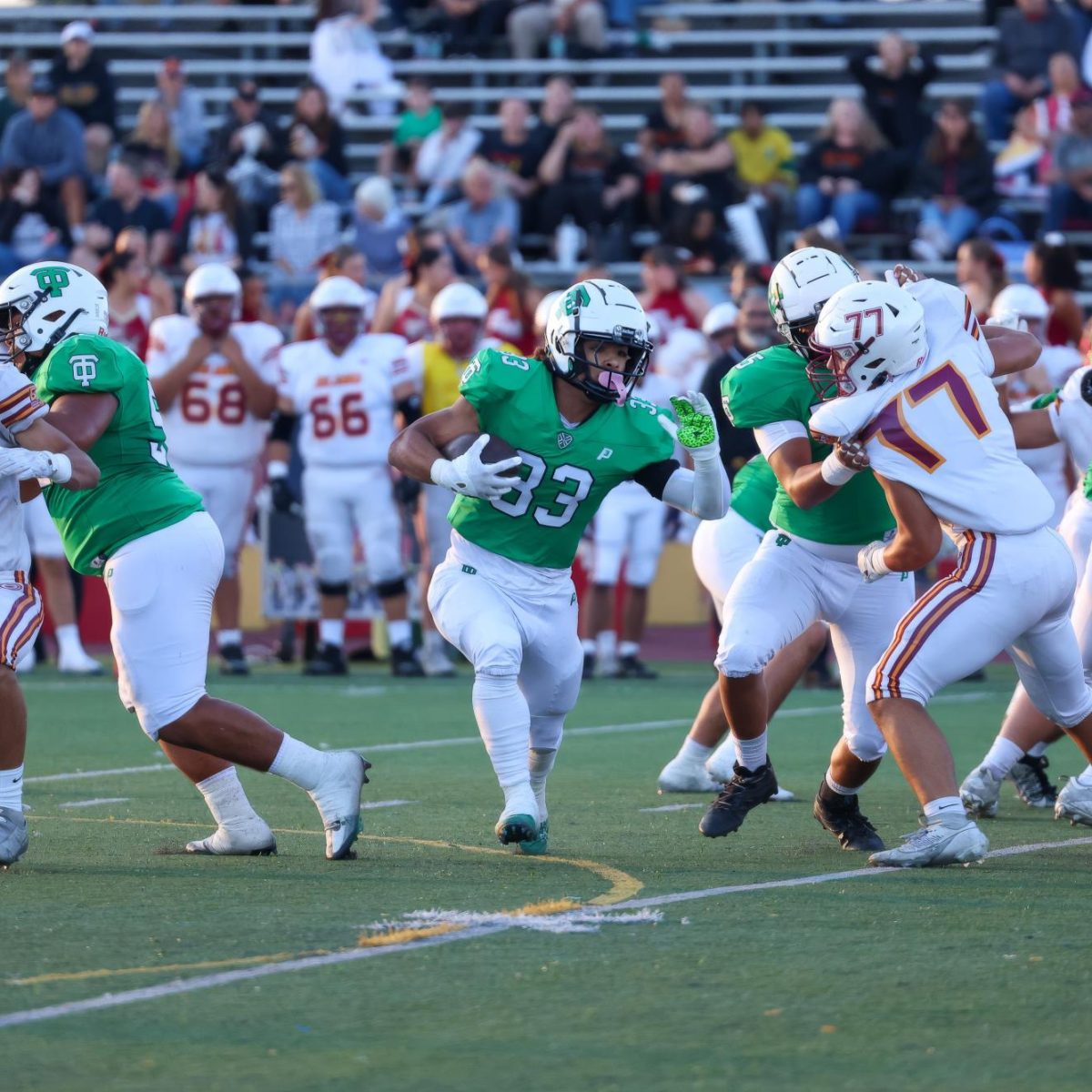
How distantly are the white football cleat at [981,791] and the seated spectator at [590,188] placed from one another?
1026 centimetres

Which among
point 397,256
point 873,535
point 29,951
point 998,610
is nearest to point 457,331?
point 397,256

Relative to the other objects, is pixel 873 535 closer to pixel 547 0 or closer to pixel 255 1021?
pixel 255 1021

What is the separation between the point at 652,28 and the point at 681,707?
1088 cm

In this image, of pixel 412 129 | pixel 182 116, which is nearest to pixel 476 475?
pixel 412 129

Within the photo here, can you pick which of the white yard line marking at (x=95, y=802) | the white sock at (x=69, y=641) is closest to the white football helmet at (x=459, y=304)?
the white sock at (x=69, y=641)

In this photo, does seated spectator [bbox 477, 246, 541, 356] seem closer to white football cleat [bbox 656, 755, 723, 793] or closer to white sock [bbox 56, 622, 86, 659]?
white sock [bbox 56, 622, 86, 659]

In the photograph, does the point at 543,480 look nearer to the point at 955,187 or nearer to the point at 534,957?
the point at 534,957

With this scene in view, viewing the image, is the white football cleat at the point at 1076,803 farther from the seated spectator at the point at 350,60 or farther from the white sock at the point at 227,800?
the seated spectator at the point at 350,60

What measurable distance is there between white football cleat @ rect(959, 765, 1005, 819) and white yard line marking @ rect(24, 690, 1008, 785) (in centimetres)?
267

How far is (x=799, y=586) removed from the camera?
6.21m

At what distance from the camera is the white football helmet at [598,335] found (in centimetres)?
578

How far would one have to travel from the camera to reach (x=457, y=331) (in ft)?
38.2

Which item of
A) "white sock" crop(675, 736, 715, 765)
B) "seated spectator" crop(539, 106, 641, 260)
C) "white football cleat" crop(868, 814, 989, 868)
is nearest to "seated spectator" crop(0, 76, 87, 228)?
"seated spectator" crop(539, 106, 641, 260)

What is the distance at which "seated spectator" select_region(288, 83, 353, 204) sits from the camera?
56.2 feet
